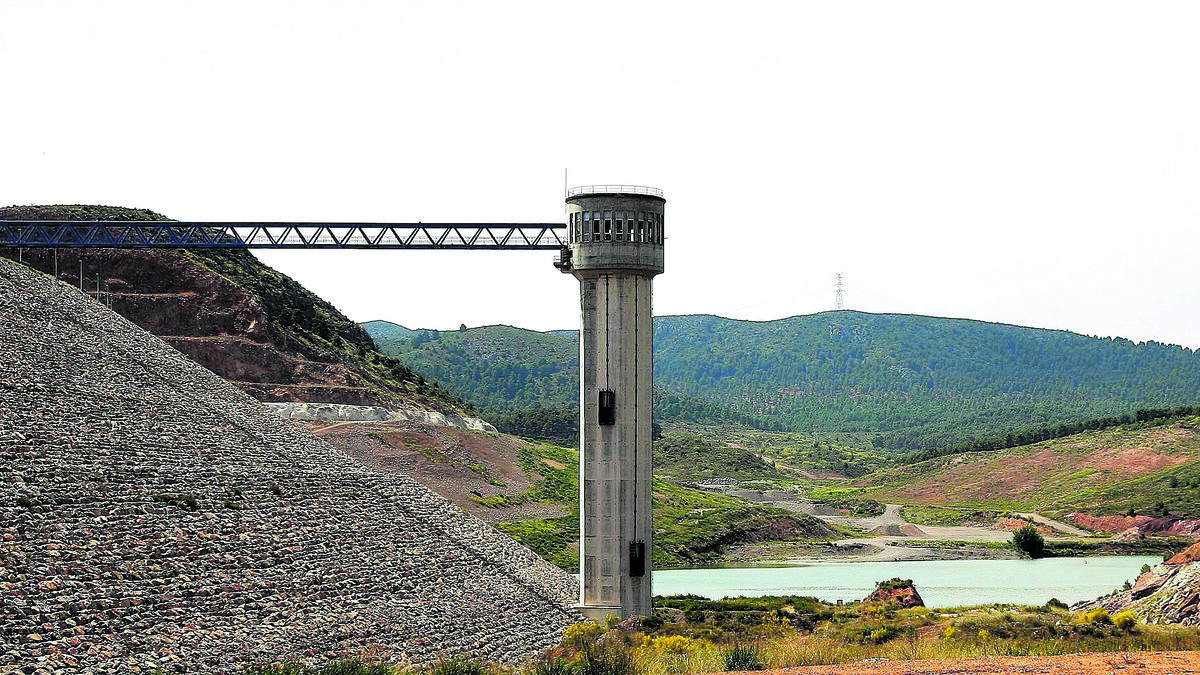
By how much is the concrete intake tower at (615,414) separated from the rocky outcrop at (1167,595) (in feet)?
51.4

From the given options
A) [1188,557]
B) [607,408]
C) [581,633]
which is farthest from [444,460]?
[1188,557]

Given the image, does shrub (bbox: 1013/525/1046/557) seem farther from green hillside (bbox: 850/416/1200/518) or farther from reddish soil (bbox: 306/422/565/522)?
reddish soil (bbox: 306/422/565/522)

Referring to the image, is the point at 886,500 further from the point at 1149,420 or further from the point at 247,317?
the point at 247,317

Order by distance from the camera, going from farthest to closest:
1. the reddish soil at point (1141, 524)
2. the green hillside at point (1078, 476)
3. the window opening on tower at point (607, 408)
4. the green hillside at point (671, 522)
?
1. the green hillside at point (1078, 476)
2. the reddish soil at point (1141, 524)
3. the green hillside at point (671, 522)
4. the window opening on tower at point (607, 408)

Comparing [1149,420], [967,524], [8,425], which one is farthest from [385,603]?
[1149,420]

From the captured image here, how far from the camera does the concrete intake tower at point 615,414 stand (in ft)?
136

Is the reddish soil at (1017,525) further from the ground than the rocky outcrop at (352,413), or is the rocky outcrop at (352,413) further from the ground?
the rocky outcrop at (352,413)

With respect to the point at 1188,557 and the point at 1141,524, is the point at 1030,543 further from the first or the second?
the point at 1188,557

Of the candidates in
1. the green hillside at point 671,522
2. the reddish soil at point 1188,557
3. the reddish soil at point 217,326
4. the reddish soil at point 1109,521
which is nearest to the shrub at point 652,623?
the reddish soil at point 1188,557

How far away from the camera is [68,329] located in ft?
164

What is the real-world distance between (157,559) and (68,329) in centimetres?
1999

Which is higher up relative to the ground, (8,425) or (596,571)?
(8,425)

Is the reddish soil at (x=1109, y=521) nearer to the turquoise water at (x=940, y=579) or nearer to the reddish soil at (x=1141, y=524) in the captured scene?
the reddish soil at (x=1141, y=524)

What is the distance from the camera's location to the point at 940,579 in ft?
258
